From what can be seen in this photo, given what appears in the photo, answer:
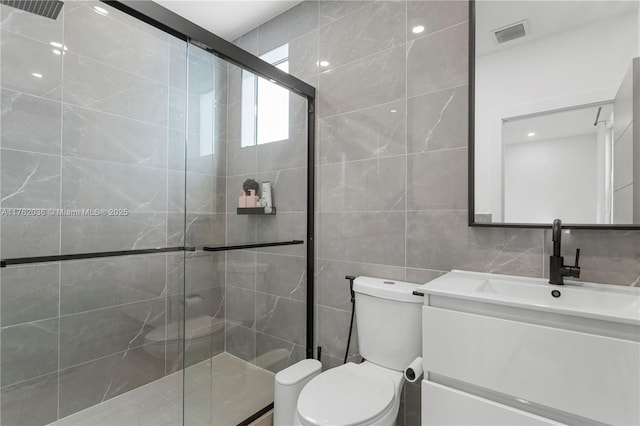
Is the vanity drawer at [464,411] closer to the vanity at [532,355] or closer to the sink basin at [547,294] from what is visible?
the vanity at [532,355]

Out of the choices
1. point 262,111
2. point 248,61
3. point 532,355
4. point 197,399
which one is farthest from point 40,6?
point 532,355

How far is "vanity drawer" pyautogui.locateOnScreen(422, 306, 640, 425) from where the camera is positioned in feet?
2.73

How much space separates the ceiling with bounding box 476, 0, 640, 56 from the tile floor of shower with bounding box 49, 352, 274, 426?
1909mm

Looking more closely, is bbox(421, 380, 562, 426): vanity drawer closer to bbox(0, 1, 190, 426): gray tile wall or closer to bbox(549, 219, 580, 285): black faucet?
bbox(549, 219, 580, 285): black faucet

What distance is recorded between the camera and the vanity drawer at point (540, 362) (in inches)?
32.7

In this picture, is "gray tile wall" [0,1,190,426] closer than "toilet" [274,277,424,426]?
No

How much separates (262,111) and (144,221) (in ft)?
3.32

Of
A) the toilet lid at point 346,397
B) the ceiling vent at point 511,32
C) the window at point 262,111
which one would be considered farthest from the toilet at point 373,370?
the ceiling vent at point 511,32

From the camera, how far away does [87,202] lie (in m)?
1.72

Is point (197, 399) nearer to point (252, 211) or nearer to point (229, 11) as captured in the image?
point (252, 211)

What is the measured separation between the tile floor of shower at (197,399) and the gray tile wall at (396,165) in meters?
0.47

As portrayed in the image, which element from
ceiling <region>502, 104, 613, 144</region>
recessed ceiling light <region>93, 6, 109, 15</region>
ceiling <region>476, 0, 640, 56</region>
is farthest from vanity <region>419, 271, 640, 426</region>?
recessed ceiling light <region>93, 6, 109, 15</region>

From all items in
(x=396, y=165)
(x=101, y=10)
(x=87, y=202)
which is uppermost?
(x=101, y=10)

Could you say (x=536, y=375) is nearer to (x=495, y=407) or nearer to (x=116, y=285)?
(x=495, y=407)
